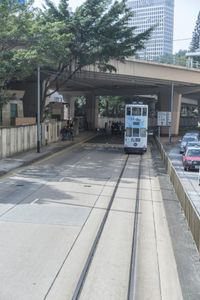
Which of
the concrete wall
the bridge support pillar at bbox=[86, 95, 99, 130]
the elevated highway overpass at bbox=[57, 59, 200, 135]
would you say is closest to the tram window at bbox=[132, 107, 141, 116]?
the concrete wall

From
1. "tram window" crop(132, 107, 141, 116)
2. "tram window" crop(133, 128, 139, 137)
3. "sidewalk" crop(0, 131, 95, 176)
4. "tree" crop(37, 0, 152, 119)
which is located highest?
"tree" crop(37, 0, 152, 119)

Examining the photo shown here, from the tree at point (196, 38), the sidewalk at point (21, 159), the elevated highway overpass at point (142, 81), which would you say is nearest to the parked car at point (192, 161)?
the sidewalk at point (21, 159)

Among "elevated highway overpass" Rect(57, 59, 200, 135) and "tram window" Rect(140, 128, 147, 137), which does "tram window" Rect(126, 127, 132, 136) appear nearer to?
"tram window" Rect(140, 128, 147, 137)

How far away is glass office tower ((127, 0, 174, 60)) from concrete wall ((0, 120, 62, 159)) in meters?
14.3

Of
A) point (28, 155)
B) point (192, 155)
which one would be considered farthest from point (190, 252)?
point (28, 155)

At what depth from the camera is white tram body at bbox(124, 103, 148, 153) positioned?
134 ft

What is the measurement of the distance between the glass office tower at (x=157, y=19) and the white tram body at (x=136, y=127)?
11778mm

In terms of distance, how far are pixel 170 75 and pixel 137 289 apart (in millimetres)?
51675

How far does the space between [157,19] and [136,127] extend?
16.8m

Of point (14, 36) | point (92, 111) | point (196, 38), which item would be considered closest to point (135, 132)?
point (14, 36)

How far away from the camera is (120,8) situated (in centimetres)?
4116

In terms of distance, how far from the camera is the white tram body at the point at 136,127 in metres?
40.8

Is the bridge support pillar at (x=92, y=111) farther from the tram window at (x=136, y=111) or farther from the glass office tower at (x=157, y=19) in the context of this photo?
the tram window at (x=136, y=111)

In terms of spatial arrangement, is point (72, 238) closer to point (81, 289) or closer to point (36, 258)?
point (36, 258)
